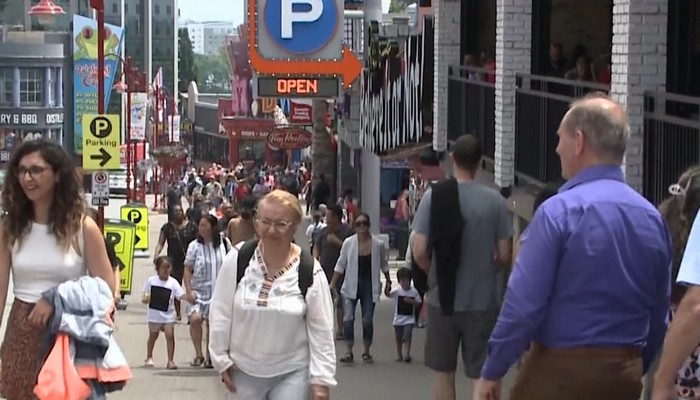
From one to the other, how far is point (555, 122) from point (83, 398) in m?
8.06

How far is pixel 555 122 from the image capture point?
1410cm

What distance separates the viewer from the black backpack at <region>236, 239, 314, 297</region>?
7301mm

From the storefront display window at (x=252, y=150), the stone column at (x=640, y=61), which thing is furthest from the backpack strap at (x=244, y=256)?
the storefront display window at (x=252, y=150)

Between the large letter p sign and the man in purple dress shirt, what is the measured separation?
19.9 m

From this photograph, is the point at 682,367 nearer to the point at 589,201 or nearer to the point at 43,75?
the point at 589,201

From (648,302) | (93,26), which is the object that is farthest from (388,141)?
(93,26)

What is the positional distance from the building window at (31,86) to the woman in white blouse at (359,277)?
227ft

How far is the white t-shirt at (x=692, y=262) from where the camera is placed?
17.1 feet

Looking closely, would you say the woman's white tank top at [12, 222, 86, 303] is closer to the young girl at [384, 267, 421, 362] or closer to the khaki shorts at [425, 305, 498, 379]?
the khaki shorts at [425, 305, 498, 379]

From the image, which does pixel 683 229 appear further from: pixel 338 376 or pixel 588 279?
pixel 338 376

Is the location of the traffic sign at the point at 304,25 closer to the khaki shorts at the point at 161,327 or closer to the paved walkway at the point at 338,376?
the paved walkway at the point at 338,376

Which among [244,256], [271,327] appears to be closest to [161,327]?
[244,256]

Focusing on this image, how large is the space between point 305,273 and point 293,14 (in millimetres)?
18197

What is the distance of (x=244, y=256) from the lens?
7.37m
